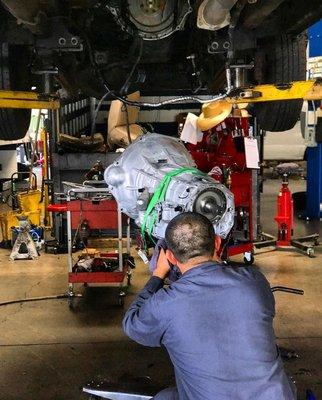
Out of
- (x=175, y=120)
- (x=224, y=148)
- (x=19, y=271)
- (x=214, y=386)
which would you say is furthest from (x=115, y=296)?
(x=175, y=120)

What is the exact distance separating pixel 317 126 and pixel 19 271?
4210 millimetres

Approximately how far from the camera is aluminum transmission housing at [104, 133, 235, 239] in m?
2.24

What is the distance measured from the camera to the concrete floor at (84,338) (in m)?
2.93

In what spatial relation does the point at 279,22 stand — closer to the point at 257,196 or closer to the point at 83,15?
the point at 83,15

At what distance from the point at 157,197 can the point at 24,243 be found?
3587 mm

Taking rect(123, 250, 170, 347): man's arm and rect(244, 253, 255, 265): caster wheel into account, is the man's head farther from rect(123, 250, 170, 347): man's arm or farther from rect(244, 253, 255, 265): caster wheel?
rect(244, 253, 255, 265): caster wheel

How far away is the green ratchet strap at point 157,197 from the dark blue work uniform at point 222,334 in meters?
0.67

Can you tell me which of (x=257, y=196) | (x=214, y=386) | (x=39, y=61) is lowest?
(x=214, y=386)

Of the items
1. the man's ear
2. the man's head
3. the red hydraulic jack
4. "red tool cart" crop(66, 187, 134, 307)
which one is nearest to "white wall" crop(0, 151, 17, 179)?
the red hydraulic jack

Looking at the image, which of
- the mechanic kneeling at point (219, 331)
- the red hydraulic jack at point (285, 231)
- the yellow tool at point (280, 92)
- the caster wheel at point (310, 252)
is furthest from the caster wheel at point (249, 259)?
the mechanic kneeling at point (219, 331)

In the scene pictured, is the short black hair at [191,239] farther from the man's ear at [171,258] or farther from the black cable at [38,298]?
the black cable at [38,298]

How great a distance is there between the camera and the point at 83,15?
3057 mm

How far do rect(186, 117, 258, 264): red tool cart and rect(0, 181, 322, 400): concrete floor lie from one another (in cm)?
41

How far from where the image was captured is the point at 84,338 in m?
3.50
